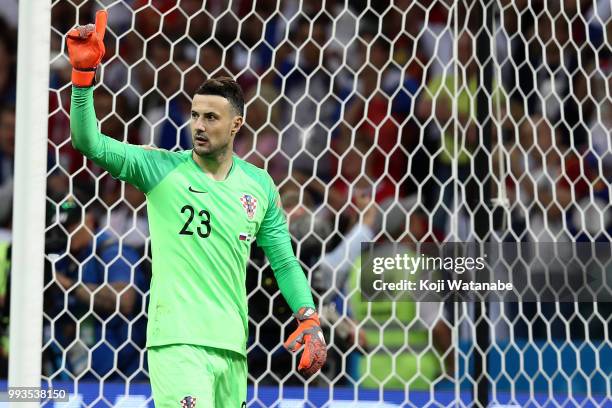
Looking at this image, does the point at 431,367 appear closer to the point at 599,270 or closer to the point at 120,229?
the point at 599,270

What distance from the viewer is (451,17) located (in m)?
4.24

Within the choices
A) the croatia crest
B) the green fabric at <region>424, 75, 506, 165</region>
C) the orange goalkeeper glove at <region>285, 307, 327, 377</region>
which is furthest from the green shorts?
the green fabric at <region>424, 75, 506, 165</region>

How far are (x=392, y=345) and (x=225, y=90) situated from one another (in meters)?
→ 1.59

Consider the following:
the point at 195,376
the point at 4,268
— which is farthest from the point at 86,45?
the point at 4,268

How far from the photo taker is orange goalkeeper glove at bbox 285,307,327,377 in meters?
2.50

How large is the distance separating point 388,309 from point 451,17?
53.3 inches

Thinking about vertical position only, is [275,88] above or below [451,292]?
above

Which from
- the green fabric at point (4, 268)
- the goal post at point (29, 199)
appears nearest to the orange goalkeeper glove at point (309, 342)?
the goal post at point (29, 199)

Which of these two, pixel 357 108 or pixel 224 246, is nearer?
pixel 224 246

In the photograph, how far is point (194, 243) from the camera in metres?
2.49

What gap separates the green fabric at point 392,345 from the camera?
3740 millimetres

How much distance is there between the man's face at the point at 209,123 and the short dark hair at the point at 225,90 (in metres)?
0.02

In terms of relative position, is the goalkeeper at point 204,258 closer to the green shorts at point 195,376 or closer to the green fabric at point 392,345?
the green shorts at point 195,376

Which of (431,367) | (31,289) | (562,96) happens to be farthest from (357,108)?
(31,289)
